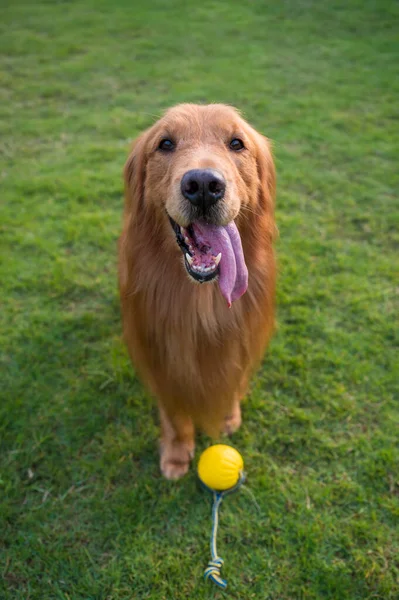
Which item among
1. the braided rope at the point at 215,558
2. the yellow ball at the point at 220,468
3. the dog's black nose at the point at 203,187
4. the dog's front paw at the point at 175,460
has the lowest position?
the braided rope at the point at 215,558

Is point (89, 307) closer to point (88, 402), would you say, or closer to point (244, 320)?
point (88, 402)

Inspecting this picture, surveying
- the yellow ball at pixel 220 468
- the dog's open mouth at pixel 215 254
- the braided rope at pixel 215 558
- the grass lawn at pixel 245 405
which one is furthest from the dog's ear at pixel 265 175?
the braided rope at pixel 215 558

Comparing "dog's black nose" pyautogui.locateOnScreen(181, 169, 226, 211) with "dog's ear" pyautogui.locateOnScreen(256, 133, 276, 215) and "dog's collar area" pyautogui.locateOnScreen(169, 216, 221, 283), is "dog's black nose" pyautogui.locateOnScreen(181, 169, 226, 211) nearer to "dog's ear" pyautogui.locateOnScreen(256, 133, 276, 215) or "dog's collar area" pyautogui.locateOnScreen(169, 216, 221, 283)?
"dog's collar area" pyautogui.locateOnScreen(169, 216, 221, 283)

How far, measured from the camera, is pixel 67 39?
881 cm

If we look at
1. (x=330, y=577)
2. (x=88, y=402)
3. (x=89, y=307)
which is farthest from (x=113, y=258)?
(x=330, y=577)

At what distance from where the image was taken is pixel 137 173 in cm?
246

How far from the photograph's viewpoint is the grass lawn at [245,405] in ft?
7.80

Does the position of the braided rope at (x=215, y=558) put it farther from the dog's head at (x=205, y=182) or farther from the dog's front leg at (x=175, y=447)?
the dog's head at (x=205, y=182)

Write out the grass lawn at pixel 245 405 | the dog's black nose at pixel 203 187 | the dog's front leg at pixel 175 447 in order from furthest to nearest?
the dog's front leg at pixel 175 447 < the grass lawn at pixel 245 405 < the dog's black nose at pixel 203 187

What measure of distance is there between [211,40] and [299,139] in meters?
4.20

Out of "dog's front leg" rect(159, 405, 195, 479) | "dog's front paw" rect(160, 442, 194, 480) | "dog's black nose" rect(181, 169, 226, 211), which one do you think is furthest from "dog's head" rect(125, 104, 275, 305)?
"dog's front paw" rect(160, 442, 194, 480)

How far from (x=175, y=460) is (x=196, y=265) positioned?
135cm

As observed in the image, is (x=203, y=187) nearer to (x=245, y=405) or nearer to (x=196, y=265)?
(x=196, y=265)

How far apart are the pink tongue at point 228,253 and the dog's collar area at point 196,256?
0.03 m
